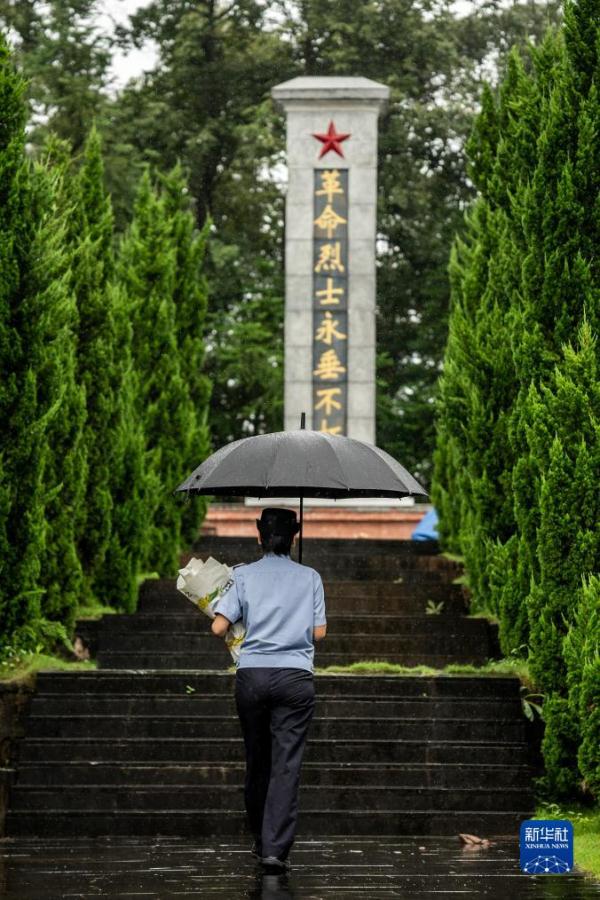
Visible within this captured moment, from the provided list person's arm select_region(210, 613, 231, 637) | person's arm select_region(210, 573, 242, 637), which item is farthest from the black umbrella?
person's arm select_region(210, 613, 231, 637)

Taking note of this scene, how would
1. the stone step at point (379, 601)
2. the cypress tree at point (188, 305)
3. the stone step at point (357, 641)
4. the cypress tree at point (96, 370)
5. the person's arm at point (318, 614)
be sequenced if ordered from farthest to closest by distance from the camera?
1. the cypress tree at point (188, 305)
2. the cypress tree at point (96, 370)
3. the stone step at point (379, 601)
4. the stone step at point (357, 641)
5. the person's arm at point (318, 614)

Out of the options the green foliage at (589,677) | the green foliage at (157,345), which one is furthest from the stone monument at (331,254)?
the green foliage at (589,677)

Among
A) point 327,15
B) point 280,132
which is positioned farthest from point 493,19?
point 280,132

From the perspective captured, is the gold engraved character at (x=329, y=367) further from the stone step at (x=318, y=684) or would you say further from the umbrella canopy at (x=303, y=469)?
the umbrella canopy at (x=303, y=469)

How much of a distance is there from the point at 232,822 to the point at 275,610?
2.34 m

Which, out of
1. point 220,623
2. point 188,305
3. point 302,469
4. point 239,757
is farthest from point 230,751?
point 188,305

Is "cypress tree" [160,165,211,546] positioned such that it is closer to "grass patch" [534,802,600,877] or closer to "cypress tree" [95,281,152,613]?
"cypress tree" [95,281,152,613]

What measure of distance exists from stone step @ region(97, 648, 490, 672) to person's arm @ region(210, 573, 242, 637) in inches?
181

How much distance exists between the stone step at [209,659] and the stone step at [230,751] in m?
2.04

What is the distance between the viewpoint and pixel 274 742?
676cm

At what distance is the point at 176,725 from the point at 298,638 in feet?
9.60

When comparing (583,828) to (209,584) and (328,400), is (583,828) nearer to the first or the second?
(209,584)

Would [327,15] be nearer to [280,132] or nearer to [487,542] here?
[280,132]

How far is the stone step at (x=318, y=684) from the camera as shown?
32.5ft
